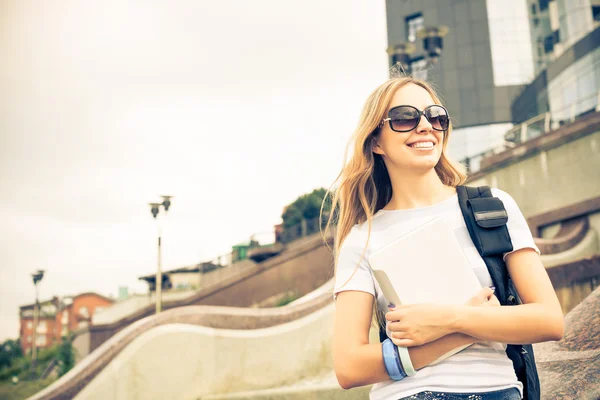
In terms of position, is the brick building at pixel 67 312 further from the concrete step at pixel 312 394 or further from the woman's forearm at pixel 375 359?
the woman's forearm at pixel 375 359

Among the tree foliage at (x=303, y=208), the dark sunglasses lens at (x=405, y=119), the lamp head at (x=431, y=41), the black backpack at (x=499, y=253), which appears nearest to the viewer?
the black backpack at (x=499, y=253)

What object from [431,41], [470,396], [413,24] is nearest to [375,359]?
[470,396]

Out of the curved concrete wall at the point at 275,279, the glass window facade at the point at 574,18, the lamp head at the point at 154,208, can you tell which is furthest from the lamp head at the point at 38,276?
the glass window facade at the point at 574,18

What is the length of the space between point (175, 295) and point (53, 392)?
91.1 feet

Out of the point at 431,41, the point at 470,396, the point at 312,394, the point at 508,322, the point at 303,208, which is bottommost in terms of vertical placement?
the point at 312,394

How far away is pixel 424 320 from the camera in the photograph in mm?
1870

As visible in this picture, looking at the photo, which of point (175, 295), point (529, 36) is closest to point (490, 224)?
point (175, 295)

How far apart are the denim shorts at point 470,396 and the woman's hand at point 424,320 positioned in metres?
0.15

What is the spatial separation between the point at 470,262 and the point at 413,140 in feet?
1.62

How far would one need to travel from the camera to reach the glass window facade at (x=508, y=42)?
49531 mm

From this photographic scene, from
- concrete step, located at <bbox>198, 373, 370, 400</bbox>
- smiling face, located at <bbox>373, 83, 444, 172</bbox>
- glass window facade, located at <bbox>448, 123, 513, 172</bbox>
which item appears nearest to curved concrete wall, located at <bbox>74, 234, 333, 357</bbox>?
concrete step, located at <bbox>198, 373, 370, 400</bbox>

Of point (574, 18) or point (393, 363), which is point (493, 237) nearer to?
point (393, 363)

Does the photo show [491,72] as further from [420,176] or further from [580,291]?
[420,176]

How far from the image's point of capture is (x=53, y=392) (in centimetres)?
729
